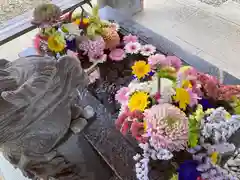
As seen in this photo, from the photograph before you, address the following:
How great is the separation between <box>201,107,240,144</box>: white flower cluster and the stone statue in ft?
1.19

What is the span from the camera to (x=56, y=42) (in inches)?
51.0

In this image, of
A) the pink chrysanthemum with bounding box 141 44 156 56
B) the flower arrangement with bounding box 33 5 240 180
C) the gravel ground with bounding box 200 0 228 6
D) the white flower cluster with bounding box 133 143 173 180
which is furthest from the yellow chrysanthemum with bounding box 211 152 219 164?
the gravel ground with bounding box 200 0 228 6

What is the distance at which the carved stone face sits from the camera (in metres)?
0.86

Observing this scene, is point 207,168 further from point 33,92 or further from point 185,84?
point 33,92

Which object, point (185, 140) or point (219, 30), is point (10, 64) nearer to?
point (185, 140)

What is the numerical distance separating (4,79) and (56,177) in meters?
0.44

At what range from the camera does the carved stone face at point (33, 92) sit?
86cm

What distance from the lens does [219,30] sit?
7.35 ft

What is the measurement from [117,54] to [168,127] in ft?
1.79

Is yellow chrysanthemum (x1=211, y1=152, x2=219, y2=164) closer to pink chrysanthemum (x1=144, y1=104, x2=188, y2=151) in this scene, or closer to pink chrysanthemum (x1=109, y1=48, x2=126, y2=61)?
pink chrysanthemum (x1=144, y1=104, x2=188, y2=151)

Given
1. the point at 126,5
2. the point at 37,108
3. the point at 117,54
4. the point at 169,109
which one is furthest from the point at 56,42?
the point at 126,5

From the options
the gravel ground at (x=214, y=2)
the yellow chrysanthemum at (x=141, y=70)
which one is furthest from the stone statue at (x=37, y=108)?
the gravel ground at (x=214, y=2)

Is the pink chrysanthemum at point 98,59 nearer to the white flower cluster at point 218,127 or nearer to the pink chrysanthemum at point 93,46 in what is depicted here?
the pink chrysanthemum at point 93,46

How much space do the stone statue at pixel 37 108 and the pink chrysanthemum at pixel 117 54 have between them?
0.32 metres
